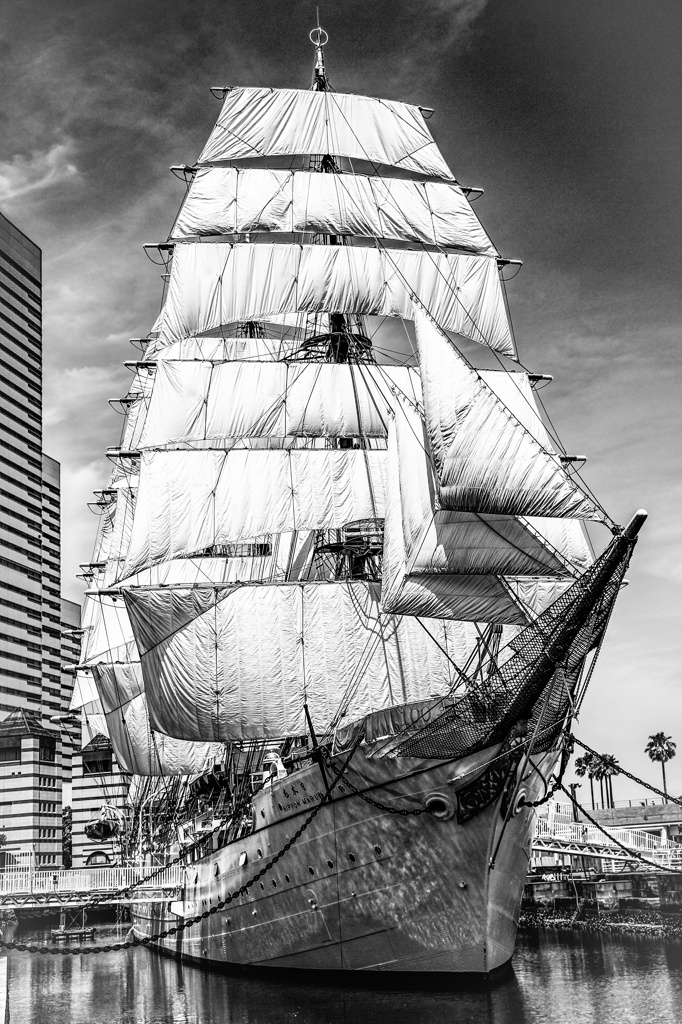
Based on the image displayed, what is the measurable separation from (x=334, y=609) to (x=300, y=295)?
1529 cm

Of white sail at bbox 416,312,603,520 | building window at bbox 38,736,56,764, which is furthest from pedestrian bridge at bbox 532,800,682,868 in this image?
building window at bbox 38,736,56,764

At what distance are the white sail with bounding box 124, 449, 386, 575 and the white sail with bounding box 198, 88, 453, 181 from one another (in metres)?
15.9

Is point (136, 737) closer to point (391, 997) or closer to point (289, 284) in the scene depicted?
point (289, 284)

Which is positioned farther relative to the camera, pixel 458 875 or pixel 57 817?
pixel 57 817

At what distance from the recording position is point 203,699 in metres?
37.6

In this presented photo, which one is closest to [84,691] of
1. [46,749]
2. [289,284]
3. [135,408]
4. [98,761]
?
[135,408]

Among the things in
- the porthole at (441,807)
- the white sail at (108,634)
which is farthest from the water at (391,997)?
the white sail at (108,634)

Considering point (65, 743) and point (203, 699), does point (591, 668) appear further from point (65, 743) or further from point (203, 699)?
point (65, 743)

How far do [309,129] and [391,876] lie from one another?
35.3m

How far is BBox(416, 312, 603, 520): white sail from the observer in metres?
26.8

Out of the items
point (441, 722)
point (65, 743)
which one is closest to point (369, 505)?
point (441, 722)

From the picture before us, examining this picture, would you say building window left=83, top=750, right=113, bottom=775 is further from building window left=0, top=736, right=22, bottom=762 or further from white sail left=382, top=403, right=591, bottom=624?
white sail left=382, top=403, right=591, bottom=624

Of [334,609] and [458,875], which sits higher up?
[334,609]

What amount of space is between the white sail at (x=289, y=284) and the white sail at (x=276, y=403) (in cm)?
270
